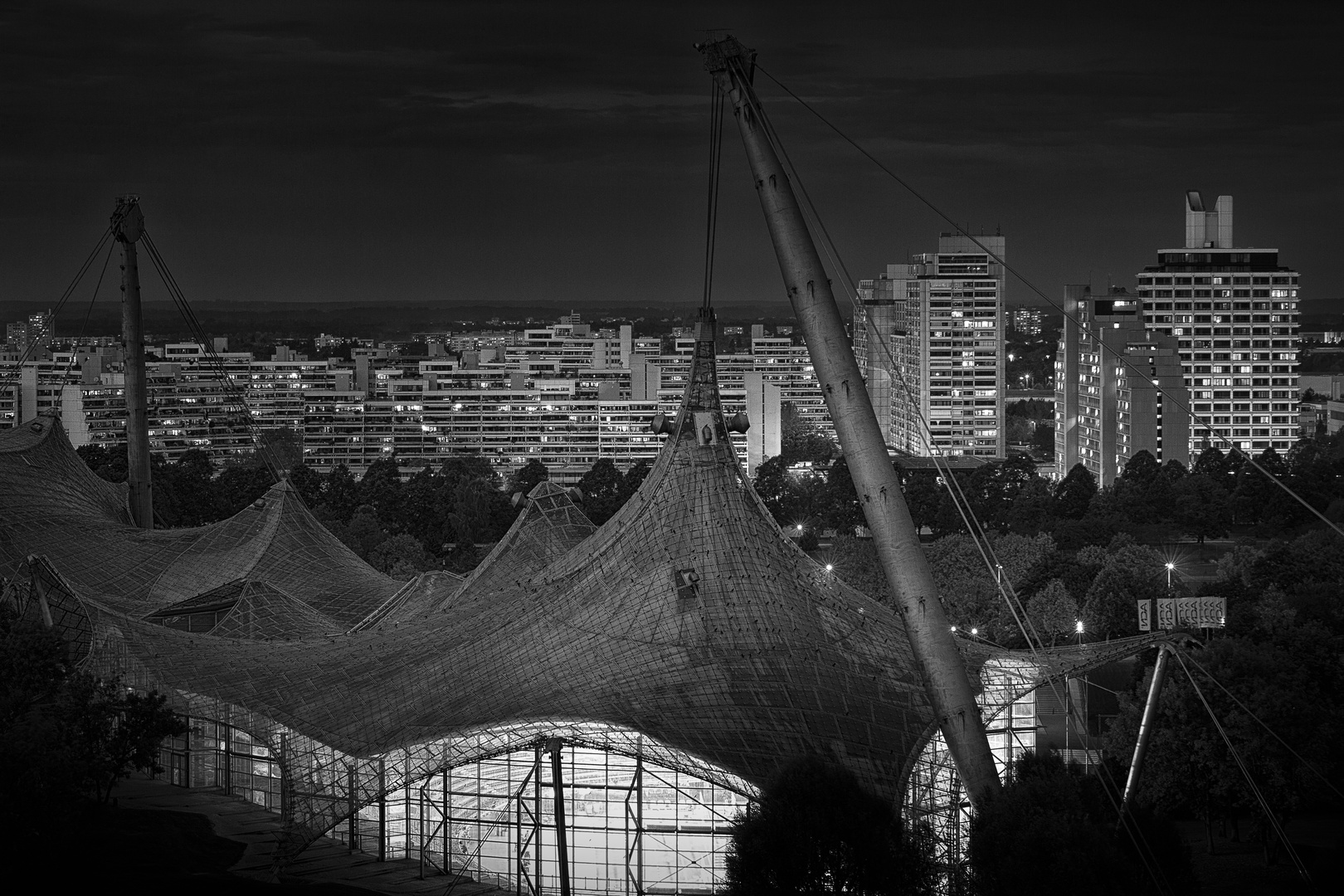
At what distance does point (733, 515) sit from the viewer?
31.3 metres

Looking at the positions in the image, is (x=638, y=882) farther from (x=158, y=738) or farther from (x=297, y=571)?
(x=297, y=571)

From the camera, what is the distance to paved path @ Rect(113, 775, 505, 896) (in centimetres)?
2830

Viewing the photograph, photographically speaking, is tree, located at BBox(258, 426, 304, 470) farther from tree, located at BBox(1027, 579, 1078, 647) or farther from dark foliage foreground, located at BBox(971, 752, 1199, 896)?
dark foliage foreground, located at BBox(971, 752, 1199, 896)

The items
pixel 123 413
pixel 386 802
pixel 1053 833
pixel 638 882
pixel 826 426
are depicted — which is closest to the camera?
pixel 1053 833

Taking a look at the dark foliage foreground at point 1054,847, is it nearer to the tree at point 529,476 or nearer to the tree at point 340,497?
the tree at point 340,497

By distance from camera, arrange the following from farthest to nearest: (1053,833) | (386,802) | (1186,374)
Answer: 1. (1186,374)
2. (386,802)
3. (1053,833)

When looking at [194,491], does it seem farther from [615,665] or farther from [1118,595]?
[615,665]

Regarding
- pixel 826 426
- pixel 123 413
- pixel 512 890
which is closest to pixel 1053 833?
pixel 512 890

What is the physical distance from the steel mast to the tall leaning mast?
26.8 m

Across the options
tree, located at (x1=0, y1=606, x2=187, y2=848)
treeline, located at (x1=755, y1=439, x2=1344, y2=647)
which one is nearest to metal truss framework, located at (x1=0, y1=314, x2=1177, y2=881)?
tree, located at (x1=0, y1=606, x2=187, y2=848)

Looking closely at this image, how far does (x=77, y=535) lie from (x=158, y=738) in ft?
47.4

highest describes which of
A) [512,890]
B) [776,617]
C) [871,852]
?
[776,617]

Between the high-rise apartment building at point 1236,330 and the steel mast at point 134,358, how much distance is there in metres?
71.8

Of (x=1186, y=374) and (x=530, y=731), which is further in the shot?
(x=1186, y=374)
